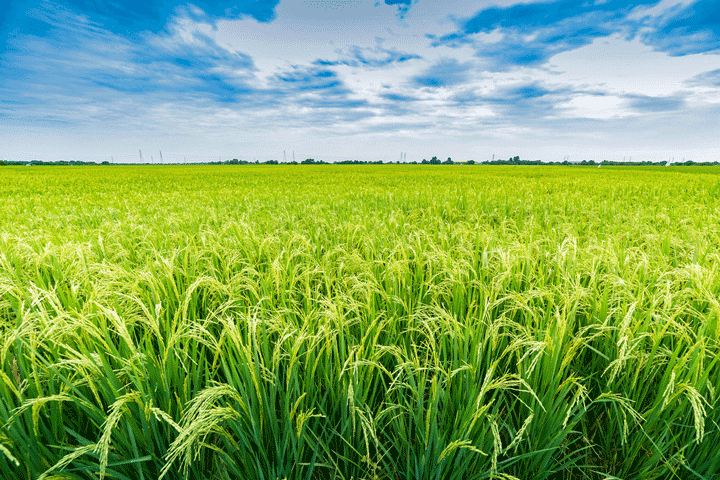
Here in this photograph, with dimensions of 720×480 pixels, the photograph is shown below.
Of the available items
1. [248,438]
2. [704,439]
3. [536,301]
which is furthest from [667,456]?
[248,438]

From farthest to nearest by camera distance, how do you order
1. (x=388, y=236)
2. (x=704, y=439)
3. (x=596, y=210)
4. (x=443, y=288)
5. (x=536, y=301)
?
(x=596, y=210)
(x=388, y=236)
(x=443, y=288)
(x=536, y=301)
(x=704, y=439)

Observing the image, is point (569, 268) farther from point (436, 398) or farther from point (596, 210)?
point (596, 210)

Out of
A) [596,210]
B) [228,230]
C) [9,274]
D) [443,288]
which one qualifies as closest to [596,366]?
[443,288]

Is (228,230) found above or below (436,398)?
above

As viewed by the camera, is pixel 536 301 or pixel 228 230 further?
pixel 228 230

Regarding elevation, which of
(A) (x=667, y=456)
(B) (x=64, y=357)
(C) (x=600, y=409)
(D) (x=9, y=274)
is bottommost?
(A) (x=667, y=456)

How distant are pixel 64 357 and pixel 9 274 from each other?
158cm

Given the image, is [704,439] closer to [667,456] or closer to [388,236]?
[667,456]

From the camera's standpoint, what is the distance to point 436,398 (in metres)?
1.42

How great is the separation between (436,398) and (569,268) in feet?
6.17

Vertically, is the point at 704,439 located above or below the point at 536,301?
below

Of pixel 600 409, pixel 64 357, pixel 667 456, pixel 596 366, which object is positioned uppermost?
pixel 64 357

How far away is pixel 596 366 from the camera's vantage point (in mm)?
1936

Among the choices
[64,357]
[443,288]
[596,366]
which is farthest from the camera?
[443,288]
